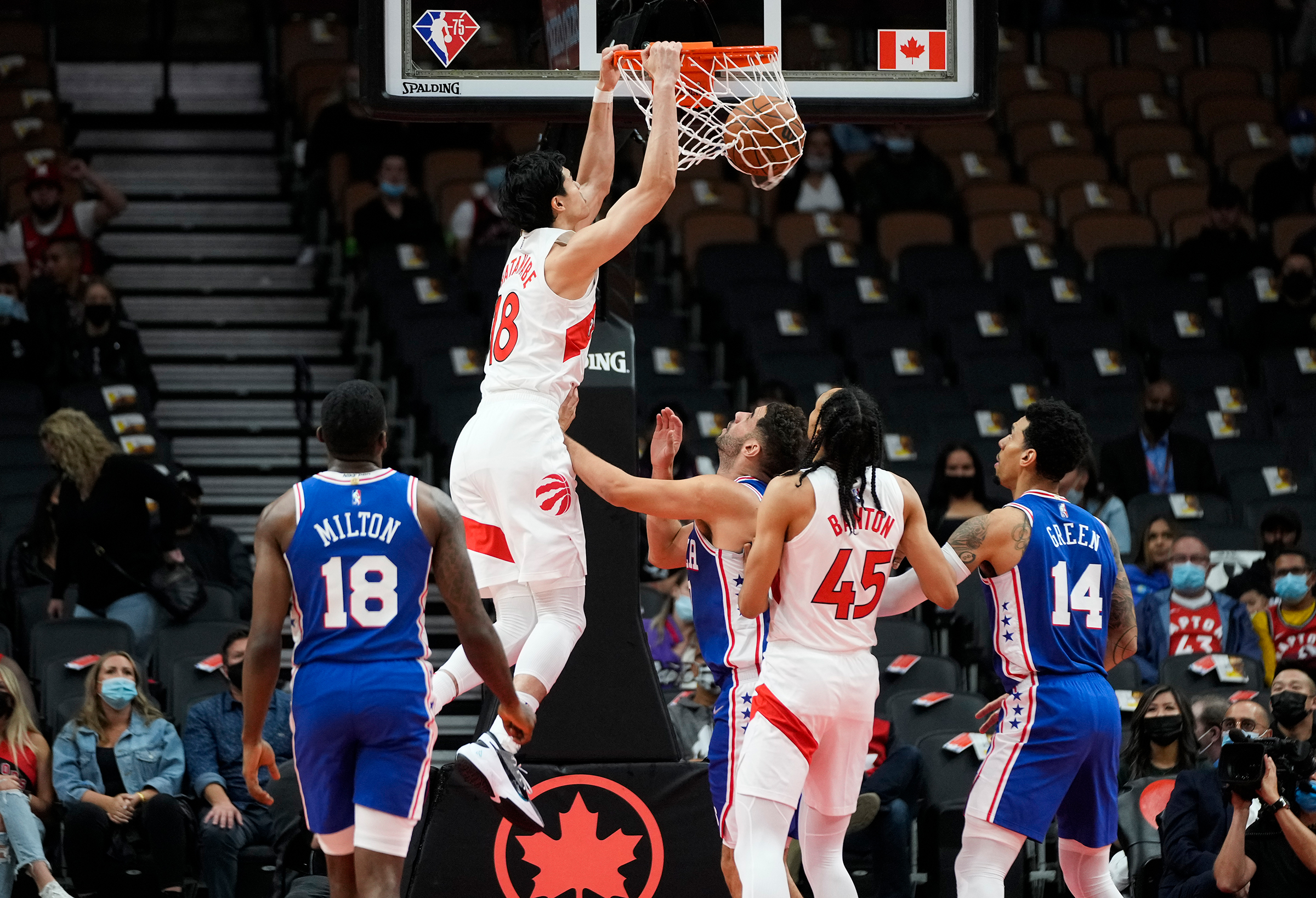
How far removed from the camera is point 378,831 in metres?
4.98

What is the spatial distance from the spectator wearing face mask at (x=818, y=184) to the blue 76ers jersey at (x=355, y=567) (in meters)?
9.06

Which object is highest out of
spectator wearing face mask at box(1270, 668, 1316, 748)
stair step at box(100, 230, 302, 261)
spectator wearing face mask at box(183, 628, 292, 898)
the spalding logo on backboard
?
the spalding logo on backboard

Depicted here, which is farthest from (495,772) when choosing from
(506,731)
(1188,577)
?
(1188,577)

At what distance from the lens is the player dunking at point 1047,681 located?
18.6 feet

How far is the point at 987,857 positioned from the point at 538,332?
218 cm

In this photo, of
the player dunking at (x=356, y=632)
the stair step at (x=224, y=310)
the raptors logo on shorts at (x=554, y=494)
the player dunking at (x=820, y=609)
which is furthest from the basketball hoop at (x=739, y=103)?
the stair step at (x=224, y=310)

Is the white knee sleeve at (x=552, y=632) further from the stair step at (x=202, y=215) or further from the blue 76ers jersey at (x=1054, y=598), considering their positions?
the stair step at (x=202, y=215)

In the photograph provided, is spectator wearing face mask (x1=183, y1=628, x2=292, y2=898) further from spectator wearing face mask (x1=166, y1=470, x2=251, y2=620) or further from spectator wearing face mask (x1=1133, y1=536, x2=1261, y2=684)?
spectator wearing face mask (x1=1133, y1=536, x2=1261, y2=684)

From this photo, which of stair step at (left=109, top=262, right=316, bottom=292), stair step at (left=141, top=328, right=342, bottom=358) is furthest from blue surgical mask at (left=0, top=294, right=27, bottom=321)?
stair step at (left=109, top=262, right=316, bottom=292)

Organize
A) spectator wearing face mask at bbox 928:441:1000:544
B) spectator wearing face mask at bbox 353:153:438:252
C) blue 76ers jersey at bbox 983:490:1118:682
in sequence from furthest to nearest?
spectator wearing face mask at bbox 353:153:438:252, spectator wearing face mask at bbox 928:441:1000:544, blue 76ers jersey at bbox 983:490:1118:682

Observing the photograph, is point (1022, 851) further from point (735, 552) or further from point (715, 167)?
point (715, 167)

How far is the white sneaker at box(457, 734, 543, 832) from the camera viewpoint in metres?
5.61

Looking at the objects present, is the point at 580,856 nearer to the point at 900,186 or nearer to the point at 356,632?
the point at 356,632

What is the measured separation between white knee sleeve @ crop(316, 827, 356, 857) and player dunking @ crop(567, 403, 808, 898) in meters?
1.26
